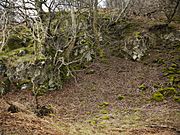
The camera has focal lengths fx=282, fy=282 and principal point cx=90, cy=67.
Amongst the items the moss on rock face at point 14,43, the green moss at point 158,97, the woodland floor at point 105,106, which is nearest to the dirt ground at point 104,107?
the woodland floor at point 105,106

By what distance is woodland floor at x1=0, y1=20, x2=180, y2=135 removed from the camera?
23.8 feet

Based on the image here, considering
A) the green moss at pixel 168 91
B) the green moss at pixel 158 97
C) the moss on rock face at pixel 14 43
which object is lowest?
the green moss at pixel 158 97

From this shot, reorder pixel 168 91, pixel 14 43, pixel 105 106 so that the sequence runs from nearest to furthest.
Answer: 1. pixel 105 106
2. pixel 168 91
3. pixel 14 43

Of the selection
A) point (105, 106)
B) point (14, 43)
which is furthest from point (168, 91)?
point (14, 43)

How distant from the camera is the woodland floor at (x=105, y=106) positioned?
286 inches

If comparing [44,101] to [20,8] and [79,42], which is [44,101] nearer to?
[20,8]

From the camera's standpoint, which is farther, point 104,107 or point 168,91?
point 168,91

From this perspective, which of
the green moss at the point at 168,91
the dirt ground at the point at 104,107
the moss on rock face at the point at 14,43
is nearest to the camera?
the dirt ground at the point at 104,107

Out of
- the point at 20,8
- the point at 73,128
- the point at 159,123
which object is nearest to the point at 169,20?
the point at 20,8

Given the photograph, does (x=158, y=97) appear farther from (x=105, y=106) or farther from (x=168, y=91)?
(x=105, y=106)

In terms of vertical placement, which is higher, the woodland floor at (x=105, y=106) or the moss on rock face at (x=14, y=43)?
the moss on rock face at (x=14, y=43)

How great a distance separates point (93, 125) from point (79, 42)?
981 centimetres

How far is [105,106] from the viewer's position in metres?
11.3

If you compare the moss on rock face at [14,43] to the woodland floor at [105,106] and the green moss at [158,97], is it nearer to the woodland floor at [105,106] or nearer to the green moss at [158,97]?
the woodland floor at [105,106]
